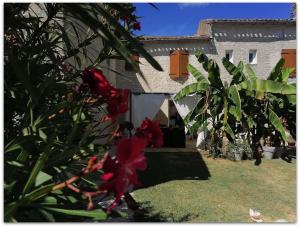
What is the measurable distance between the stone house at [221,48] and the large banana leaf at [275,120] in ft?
22.5

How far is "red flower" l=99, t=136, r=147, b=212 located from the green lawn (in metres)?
2.22

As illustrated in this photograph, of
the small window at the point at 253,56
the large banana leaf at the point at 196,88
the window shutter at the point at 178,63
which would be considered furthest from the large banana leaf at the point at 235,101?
the small window at the point at 253,56

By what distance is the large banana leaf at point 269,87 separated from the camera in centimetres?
1019

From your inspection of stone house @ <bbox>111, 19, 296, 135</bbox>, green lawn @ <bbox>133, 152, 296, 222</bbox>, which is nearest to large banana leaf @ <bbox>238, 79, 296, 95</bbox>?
green lawn @ <bbox>133, 152, 296, 222</bbox>

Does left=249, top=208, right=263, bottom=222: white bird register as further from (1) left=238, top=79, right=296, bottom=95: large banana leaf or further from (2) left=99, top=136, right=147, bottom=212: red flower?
(1) left=238, top=79, right=296, bottom=95: large banana leaf

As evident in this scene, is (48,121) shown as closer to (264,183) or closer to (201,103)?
(264,183)

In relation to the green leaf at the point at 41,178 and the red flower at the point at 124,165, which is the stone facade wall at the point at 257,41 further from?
the red flower at the point at 124,165

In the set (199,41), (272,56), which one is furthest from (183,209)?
(272,56)

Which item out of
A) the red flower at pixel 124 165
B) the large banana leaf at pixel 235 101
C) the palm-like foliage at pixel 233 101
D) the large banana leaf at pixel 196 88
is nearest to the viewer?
the red flower at pixel 124 165

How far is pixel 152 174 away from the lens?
8.73m

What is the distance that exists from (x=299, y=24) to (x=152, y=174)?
21.8 ft

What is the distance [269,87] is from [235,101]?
3.39 feet

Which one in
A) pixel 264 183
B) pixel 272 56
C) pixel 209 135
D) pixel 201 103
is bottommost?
pixel 264 183

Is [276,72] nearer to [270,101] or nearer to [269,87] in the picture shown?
[270,101]
